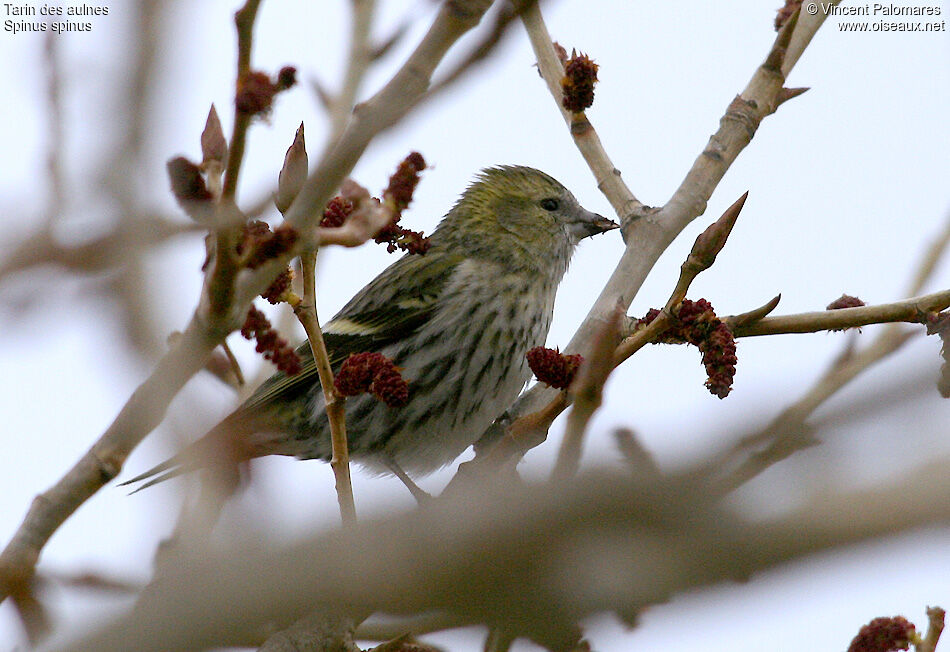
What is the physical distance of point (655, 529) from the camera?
3.08 feet

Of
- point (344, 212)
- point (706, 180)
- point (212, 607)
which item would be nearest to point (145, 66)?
point (344, 212)

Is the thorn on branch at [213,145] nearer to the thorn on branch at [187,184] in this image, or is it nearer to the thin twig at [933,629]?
the thorn on branch at [187,184]

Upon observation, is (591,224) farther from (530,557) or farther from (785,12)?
(530,557)

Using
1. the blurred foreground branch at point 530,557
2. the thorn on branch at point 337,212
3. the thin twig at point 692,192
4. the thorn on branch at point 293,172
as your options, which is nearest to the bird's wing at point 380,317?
the thin twig at point 692,192

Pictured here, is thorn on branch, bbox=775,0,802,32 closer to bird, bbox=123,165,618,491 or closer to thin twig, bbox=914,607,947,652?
bird, bbox=123,165,618,491

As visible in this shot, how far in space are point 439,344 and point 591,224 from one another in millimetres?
1150

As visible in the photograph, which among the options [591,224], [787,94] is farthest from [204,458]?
[591,224]

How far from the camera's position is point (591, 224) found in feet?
18.7

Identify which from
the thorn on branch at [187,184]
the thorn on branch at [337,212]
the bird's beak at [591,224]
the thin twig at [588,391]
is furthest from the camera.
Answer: the bird's beak at [591,224]

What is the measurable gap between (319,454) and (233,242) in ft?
11.4

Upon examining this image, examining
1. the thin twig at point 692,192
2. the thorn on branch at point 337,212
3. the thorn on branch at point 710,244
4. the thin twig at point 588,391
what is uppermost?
the thin twig at point 692,192

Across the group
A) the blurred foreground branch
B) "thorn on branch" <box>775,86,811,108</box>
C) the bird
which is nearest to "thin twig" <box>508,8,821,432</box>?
"thorn on branch" <box>775,86,811,108</box>

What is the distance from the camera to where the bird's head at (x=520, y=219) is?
566cm

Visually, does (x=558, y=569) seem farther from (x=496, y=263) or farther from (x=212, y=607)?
(x=496, y=263)
